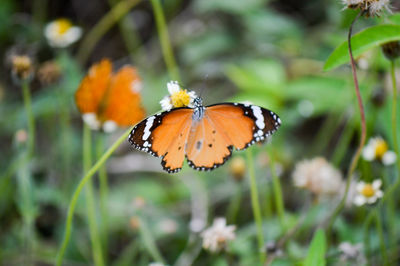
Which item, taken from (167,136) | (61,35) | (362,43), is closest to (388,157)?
(362,43)

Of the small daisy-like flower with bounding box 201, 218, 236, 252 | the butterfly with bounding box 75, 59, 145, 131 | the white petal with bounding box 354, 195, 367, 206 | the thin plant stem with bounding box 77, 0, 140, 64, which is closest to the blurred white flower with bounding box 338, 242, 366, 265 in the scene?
the white petal with bounding box 354, 195, 367, 206

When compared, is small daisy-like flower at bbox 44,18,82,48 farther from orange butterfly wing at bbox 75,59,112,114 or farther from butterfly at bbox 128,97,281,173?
butterfly at bbox 128,97,281,173

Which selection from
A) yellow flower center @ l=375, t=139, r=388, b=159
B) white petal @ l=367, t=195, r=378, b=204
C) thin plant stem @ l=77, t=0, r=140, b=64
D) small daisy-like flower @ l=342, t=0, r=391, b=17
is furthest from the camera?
A: thin plant stem @ l=77, t=0, r=140, b=64

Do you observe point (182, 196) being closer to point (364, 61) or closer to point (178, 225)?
point (178, 225)

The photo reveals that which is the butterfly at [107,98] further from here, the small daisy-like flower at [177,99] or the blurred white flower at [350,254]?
the blurred white flower at [350,254]

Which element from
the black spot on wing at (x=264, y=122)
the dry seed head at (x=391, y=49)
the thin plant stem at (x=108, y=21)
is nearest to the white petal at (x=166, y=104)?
the black spot on wing at (x=264, y=122)

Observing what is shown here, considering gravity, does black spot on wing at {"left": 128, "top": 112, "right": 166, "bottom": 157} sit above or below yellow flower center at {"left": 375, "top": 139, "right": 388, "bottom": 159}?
above

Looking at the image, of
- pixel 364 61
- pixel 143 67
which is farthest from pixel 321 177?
pixel 143 67
